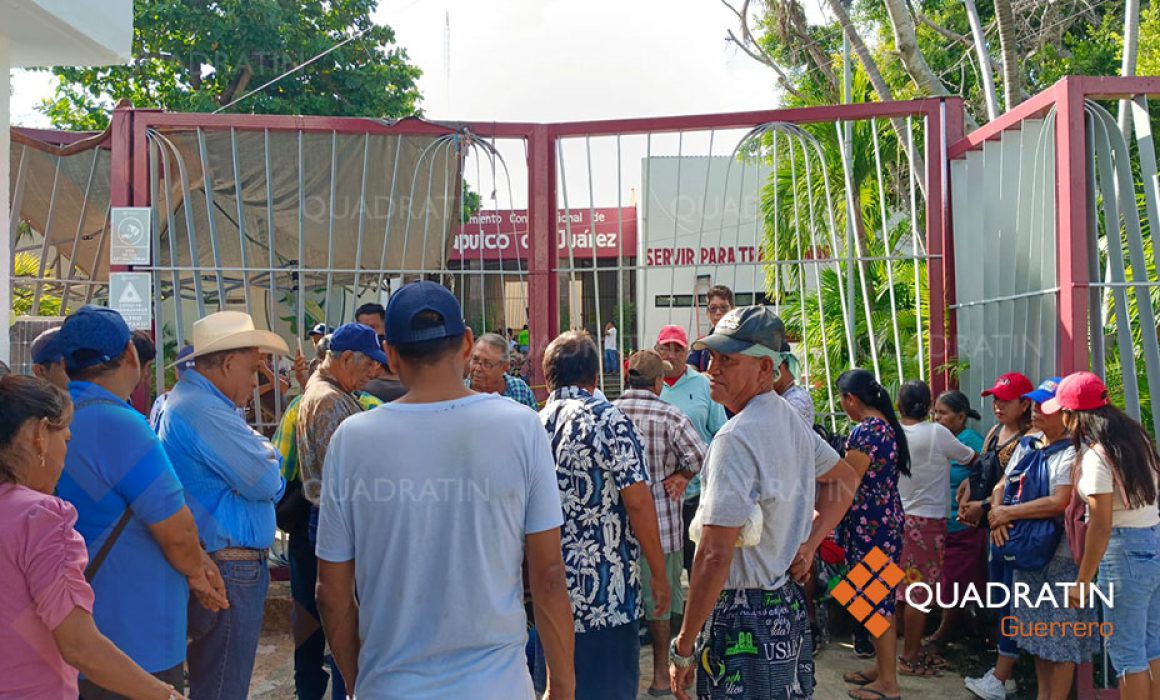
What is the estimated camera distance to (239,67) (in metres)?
16.3

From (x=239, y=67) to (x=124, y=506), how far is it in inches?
601

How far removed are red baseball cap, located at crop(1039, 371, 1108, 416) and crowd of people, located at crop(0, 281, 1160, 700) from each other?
2 centimetres

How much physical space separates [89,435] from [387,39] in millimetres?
16385

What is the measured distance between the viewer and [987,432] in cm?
551

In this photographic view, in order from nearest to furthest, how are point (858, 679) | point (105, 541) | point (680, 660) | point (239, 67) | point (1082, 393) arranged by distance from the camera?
point (105, 541) → point (680, 660) → point (1082, 393) → point (858, 679) → point (239, 67)

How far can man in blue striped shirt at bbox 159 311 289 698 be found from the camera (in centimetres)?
317

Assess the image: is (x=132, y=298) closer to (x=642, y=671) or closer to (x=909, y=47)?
(x=642, y=671)

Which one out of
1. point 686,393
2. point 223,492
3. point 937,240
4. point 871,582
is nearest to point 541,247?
point 686,393

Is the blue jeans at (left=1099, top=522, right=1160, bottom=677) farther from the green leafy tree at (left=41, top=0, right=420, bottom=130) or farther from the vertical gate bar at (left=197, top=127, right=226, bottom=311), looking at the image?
the green leafy tree at (left=41, top=0, right=420, bottom=130)

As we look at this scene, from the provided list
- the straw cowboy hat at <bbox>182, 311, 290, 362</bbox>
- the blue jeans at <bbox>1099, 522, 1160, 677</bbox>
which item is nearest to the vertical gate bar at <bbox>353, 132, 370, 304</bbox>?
the straw cowboy hat at <bbox>182, 311, 290, 362</bbox>

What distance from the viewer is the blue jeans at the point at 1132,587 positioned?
13.0 ft

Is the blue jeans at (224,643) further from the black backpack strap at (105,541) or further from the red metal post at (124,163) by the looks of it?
the red metal post at (124,163)

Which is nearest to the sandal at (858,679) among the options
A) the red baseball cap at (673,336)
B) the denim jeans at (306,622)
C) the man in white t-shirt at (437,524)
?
the red baseball cap at (673,336)

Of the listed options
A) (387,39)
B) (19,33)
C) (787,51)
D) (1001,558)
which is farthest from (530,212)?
(387,39)
